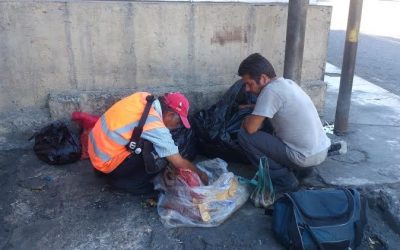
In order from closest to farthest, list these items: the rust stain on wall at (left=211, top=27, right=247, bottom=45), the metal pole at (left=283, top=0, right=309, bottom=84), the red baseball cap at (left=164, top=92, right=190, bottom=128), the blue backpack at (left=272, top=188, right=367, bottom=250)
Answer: the blue backpack at (left=272, top=188, right=367, bottom=250) < the red baseball cap at (left=164, top=92, right=190, bottom=128) < the metal pole at (left=283, top=0, right=309, bottom=84) < the rust stain on wall at (left=211, top=27, right=247, bottom=45)

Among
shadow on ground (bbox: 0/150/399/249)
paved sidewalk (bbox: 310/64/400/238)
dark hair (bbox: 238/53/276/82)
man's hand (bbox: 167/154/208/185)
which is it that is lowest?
shadow on ground (bbox: 0/150/399/249)

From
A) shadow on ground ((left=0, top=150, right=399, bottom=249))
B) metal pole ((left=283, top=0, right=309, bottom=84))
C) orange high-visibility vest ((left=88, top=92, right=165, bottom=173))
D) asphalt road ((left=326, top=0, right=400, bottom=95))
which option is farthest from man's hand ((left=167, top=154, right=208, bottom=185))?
asphalt road ((left=326, top=0, right=400, bottom=95))

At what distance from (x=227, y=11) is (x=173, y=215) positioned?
215cm

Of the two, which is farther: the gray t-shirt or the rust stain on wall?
the rust stain on wall

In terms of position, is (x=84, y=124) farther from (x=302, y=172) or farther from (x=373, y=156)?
(x=373, y=156)

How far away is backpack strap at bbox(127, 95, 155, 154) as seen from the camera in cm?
287

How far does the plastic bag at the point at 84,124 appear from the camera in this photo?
385cm

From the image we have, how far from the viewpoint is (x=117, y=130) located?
9.54 ft

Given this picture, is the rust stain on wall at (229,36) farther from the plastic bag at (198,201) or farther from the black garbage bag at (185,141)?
the plastic bag at (198,201)

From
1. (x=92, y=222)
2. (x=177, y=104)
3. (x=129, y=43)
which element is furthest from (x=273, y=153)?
(x=129, y=43)

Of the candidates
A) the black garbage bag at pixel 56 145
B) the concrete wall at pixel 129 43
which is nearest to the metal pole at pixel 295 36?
the concrete wall at pixel 129 43

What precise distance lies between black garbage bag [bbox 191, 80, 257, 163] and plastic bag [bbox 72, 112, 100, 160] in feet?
3.08

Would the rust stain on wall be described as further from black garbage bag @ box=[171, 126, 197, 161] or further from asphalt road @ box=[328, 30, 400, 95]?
asphalt road @ box=[328, 30, 400, 95]

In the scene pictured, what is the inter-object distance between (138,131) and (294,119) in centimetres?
114
